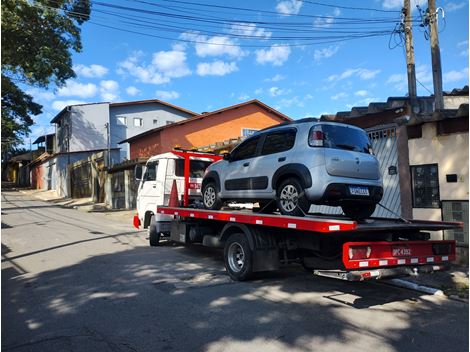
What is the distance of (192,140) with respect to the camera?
1217 inches

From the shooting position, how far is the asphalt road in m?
4.51

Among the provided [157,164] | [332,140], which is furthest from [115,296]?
[157,164]

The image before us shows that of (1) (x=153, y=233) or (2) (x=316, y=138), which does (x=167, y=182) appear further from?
(2) (x=316, y=138)

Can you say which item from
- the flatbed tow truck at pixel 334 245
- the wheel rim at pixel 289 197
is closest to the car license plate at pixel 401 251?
the flatbed tow truck at pixel 334 245

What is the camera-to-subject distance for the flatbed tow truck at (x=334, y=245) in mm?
5461

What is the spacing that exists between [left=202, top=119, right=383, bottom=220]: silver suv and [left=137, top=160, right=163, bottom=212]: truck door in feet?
12.8

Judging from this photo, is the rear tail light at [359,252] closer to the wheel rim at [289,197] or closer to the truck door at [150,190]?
the wheel rim at [289,197]

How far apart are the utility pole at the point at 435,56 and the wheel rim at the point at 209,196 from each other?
6992 mm

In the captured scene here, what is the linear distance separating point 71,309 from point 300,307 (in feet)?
10.3

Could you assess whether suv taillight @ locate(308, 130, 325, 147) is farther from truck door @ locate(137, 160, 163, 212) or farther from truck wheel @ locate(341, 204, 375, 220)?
truck door @ locate(137, 160, 163, 212)

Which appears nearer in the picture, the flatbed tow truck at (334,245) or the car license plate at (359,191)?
the flatbed tow truck at (334,245)

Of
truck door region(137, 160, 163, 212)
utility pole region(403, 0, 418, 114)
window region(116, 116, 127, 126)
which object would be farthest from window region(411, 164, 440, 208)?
window region(116, 116, 127, 126)

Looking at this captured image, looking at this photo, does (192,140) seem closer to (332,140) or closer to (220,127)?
(220,127)

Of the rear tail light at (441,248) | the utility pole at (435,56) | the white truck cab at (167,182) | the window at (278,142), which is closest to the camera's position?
the rear tail light at (441,248)
